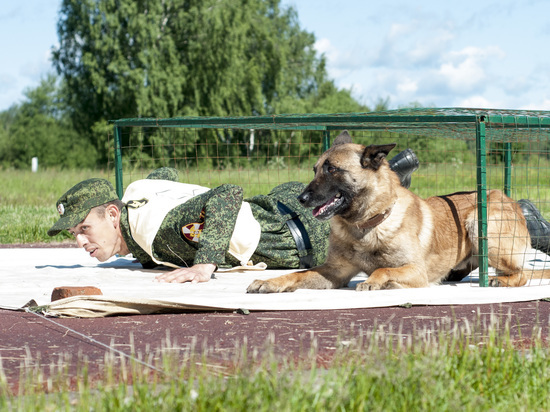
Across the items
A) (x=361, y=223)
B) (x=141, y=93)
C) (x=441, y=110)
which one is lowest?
(x=361, y=223)

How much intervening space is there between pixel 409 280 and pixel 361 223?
21.8 inches

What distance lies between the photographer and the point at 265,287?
15.8 ft

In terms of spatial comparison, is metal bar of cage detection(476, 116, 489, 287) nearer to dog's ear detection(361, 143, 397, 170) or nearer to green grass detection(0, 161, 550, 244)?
green grass detection(0, 161, 550, 244)

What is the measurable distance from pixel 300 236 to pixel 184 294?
162 cm

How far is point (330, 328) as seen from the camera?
3.65 m

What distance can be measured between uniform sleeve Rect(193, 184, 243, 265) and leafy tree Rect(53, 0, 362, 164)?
30.2 meters

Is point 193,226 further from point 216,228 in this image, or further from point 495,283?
point 495,283

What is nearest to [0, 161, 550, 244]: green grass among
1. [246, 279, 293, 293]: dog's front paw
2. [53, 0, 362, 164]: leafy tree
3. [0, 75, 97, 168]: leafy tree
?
[246, 279, 293, 293]: dog's front paw

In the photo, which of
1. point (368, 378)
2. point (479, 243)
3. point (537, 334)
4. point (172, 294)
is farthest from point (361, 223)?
point (368, 378)

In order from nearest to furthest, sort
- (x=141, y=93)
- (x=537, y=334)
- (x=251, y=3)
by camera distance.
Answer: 1. (x=537, y=334)
2. (x=141, y=93)
3. (x=251, y=3)

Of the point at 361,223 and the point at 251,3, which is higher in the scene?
the point at 251,3

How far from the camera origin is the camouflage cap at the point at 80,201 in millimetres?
5512

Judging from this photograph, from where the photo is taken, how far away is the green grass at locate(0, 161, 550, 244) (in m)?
9.69

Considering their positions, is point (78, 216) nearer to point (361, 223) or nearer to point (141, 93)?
point (361, 223)
